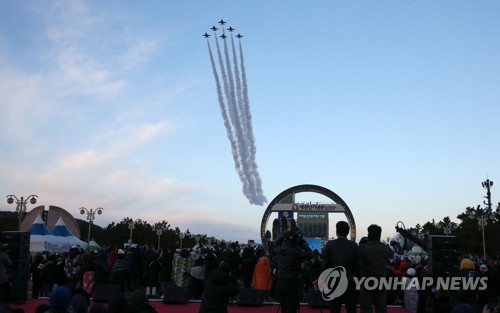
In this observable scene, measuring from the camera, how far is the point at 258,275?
653 inches

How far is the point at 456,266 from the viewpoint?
13.1 metres

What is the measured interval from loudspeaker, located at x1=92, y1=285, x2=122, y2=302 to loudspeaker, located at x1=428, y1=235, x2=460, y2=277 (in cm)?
859

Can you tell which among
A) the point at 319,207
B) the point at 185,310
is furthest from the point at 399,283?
the point at 319,207

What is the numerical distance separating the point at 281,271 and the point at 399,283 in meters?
5.84

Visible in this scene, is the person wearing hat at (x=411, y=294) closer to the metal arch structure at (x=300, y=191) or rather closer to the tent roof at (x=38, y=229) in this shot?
the tent roof at (x=38, y=229)

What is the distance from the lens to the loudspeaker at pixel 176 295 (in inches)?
608

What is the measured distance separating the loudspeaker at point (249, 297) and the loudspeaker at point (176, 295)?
5.20 feet

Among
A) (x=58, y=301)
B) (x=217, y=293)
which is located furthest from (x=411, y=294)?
(x=58, y=301)

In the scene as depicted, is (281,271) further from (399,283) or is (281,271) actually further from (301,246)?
(399,283)

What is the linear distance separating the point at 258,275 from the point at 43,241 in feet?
71.6

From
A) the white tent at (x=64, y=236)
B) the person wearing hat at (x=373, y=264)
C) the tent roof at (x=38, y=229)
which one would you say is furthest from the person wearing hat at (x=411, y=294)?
the tent roof at (x=38, y=229)

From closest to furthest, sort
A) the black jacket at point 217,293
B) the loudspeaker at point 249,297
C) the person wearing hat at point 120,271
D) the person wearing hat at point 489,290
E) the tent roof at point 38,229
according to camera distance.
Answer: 1. the black jacket at point 217,293
2. the person wearing hat at point 489,290
3. the loudspeaker at point 249,297
4. the person wearing hat at point 120,271
5. the tent roof at point 38,229

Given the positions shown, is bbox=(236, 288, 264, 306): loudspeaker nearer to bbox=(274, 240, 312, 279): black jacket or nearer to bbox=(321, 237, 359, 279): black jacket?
bbox=(274, 240, 312, 279): black jacket

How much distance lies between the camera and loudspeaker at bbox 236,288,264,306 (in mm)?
15273
